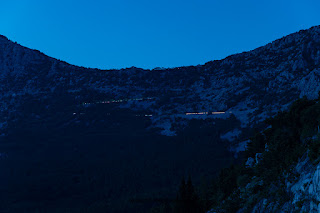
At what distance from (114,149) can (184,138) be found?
24634mm

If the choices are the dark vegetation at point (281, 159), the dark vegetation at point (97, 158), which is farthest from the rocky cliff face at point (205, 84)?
the dark vegetation at point (281, 159)

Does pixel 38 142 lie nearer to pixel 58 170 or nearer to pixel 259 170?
pixel 58 170

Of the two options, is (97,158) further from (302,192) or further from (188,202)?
(302,192)

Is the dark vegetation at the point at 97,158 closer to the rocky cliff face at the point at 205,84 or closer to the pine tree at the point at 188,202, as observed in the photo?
the rocky cliff face at the point at 205,84

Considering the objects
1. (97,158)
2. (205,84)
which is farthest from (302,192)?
(205,84)

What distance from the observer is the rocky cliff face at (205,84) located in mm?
138438

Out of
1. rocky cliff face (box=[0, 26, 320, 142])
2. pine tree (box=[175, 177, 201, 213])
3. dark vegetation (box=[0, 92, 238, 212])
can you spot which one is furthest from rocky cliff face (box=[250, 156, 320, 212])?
rocky cliff face (box=[0, 26, 320, 142])

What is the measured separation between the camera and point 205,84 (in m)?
176

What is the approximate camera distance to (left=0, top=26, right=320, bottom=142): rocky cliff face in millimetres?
138438

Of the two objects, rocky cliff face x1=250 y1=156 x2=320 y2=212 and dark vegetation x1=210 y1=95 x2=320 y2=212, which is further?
dark vegetation x1=210 y1=95 x2=320 y2=212

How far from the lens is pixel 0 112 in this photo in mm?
172750

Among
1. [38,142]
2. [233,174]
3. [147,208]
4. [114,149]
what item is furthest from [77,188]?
[233,174]

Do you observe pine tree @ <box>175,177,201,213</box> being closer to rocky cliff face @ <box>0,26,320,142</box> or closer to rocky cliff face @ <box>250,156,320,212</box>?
rocky cliff face @ <box>250,156,320,212</box>

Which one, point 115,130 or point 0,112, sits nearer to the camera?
point 115,130
